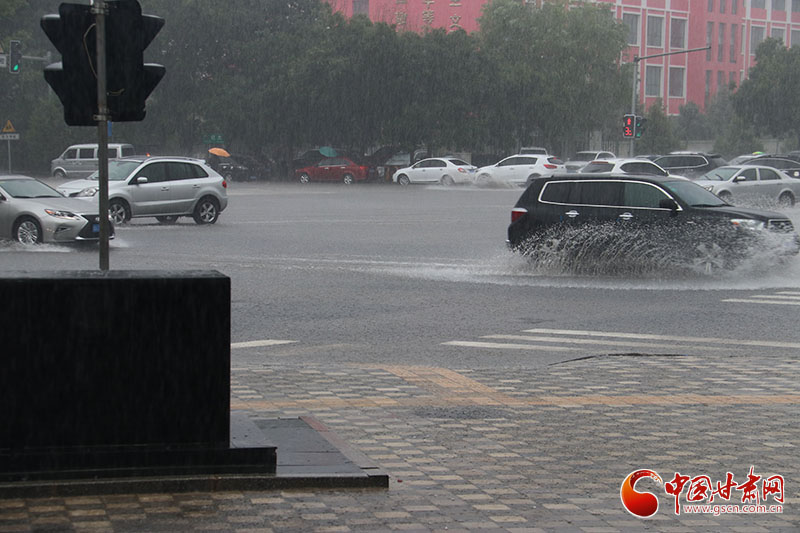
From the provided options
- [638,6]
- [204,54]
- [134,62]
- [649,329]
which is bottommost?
[649,329]

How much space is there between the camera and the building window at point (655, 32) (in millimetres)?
100688

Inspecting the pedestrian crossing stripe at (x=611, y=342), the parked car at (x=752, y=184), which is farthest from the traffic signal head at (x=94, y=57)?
the parked car at (x=752, y=184)

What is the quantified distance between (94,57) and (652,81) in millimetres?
97804

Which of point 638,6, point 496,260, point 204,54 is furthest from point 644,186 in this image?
point 638,6

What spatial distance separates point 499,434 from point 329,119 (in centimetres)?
6007

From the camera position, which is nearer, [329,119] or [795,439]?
[795,439]

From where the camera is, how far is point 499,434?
23.0 ft

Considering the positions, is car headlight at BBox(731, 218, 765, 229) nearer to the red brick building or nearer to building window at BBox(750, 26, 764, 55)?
the red brick building

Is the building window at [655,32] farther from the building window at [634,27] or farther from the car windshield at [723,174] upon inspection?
the car windshield at [723,174]

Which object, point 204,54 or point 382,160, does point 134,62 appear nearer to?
point 382,160

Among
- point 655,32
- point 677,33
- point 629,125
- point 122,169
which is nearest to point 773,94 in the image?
point 655,32

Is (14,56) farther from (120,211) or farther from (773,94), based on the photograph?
(773,94)

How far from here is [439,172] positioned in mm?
56281

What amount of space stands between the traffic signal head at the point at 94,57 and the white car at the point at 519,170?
46152 millimetres
